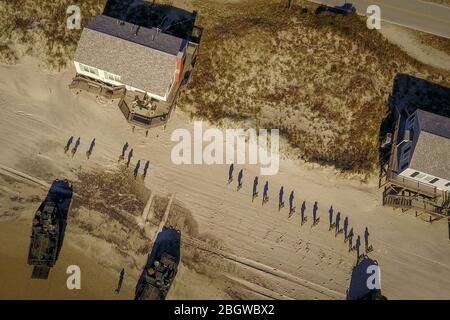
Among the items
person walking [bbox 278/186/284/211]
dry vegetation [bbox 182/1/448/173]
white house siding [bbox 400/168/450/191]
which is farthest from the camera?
dry vegetation [bbox 182/1/448/173]

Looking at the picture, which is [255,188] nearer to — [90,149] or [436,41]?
A: [90,149]

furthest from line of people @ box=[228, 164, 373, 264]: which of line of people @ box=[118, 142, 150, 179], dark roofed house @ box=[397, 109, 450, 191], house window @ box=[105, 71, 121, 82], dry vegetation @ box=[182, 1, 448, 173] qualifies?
house window @ box=[105, 71, 121, 82]

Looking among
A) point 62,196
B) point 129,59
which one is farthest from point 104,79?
point 62,196

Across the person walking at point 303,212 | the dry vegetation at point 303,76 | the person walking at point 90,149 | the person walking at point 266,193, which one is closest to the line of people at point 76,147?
the person walking at point 90,149

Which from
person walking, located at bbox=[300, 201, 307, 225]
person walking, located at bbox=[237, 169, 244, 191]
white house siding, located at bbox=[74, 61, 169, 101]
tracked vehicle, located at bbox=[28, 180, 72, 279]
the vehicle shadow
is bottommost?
tracked vehicle, located at bbox=[28, 180, 72, 279]

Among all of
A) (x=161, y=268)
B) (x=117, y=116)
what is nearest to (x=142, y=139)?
(x=117, y=116)

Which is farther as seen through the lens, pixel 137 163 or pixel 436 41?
pixel 436 41

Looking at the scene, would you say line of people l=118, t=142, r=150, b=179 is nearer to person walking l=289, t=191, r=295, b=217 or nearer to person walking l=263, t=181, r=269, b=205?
person walking l=263, t=181, r=269, b=205
